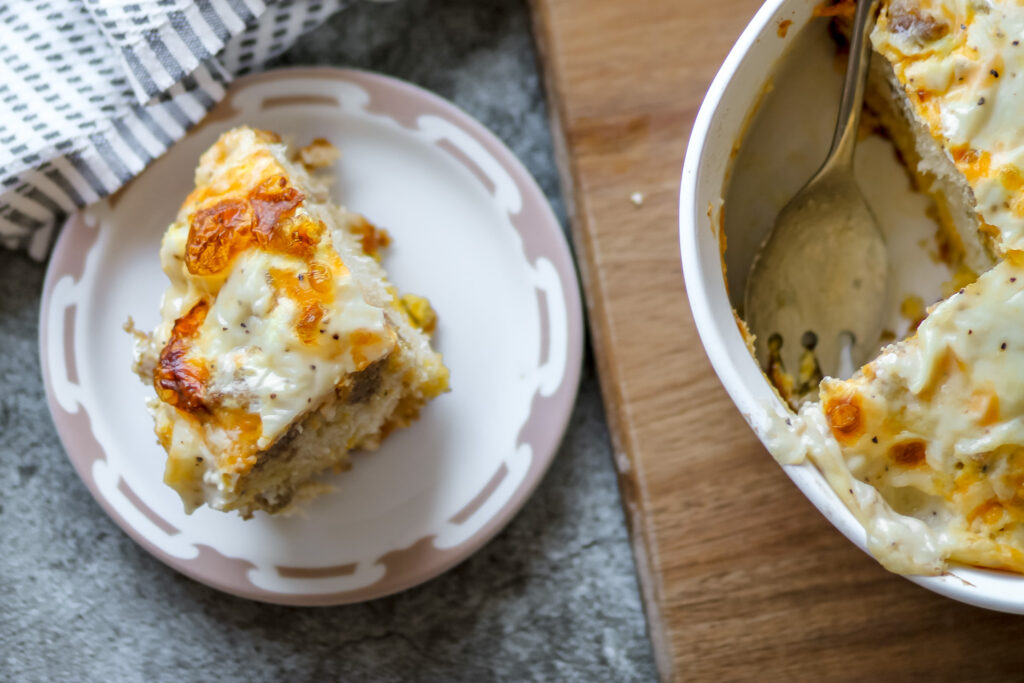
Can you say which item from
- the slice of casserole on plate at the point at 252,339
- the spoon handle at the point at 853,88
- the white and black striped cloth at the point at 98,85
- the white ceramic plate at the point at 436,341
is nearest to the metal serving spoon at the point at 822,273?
the spoon handle at the point at 853,88

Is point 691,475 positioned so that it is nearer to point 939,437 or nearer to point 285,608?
point 939,437

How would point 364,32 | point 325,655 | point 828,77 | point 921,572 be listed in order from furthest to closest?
point 364,32 → point 325,655 → point 828,77 → point 921,572

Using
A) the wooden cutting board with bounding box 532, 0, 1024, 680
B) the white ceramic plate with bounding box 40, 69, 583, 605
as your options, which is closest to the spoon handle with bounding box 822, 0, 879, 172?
the wooden cutting board with bounding box 532, 0, 1024, 680

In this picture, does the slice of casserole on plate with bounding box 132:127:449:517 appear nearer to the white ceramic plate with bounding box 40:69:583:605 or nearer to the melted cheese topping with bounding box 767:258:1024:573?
the white ceramic plate with bounding box 40:69:583:605

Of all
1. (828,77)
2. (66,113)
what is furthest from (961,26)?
(66,113)

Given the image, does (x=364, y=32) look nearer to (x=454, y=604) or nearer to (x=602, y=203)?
(x=602, y=203)

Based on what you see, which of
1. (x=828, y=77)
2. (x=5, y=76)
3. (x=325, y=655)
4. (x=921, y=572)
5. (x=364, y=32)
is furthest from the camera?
(x=364, y=32)

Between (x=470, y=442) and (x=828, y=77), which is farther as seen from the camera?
(x=470, y=442)
